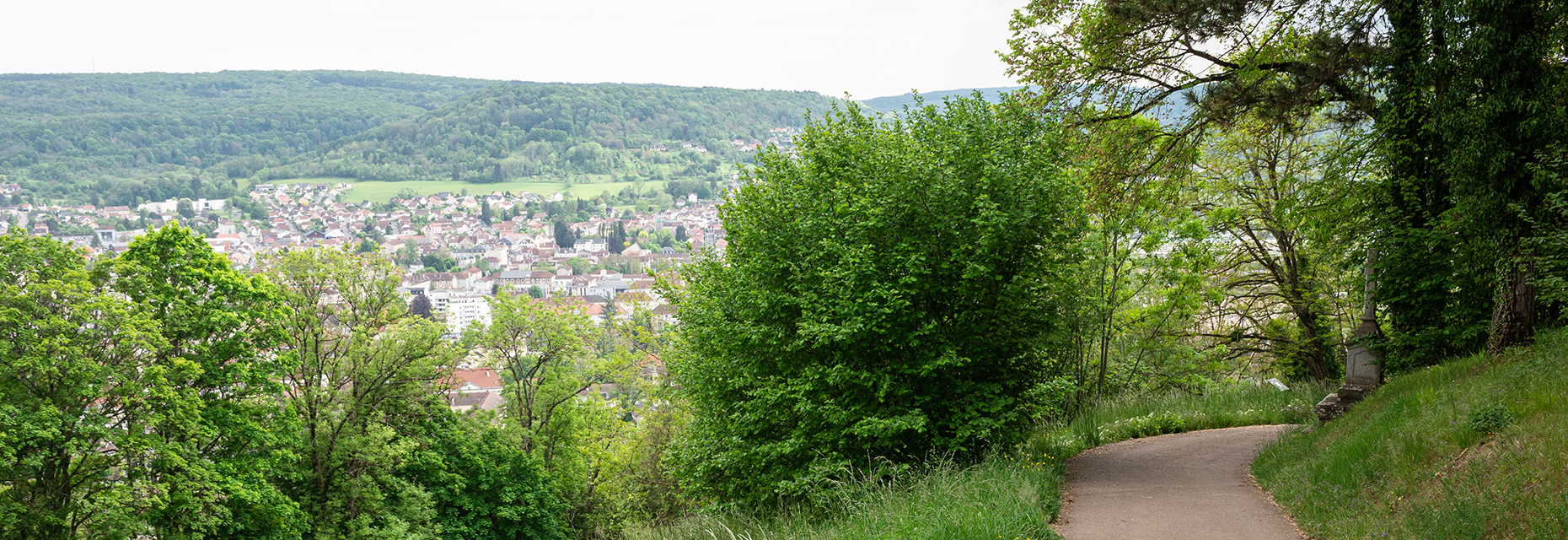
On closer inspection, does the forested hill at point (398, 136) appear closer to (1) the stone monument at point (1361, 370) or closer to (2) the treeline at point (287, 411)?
(2) the treeline at point (287, 411)

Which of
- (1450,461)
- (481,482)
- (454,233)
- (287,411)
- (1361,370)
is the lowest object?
(454,233)

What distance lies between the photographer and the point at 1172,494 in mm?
8242

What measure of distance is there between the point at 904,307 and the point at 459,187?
188 m

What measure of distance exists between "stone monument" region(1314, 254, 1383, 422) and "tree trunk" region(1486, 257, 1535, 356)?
5.24ft

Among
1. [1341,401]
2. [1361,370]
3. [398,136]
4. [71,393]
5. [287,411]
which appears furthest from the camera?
[398,136]

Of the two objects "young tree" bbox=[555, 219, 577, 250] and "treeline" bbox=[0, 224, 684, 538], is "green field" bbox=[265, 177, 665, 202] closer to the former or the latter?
"young tree" bbox=[555, 219, 577, 250]

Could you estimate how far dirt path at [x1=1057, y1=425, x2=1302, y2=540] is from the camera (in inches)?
274

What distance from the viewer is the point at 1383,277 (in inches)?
392

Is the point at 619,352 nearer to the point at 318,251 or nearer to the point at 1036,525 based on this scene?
the point at 318,251

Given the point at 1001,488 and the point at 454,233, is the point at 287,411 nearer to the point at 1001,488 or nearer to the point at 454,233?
the point at 1001,488

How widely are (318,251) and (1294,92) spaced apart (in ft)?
69.5

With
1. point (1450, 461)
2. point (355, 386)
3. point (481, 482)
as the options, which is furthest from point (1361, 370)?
point (481, 482)

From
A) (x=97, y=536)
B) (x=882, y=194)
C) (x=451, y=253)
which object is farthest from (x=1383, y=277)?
(x=451, y=253)

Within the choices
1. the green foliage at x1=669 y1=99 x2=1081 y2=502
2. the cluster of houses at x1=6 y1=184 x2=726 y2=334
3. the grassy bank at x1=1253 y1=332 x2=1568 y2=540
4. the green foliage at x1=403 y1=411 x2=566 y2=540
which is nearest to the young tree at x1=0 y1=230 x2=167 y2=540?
Result: the green foliage at x1=403 y1=411 x2=566 y2=540
